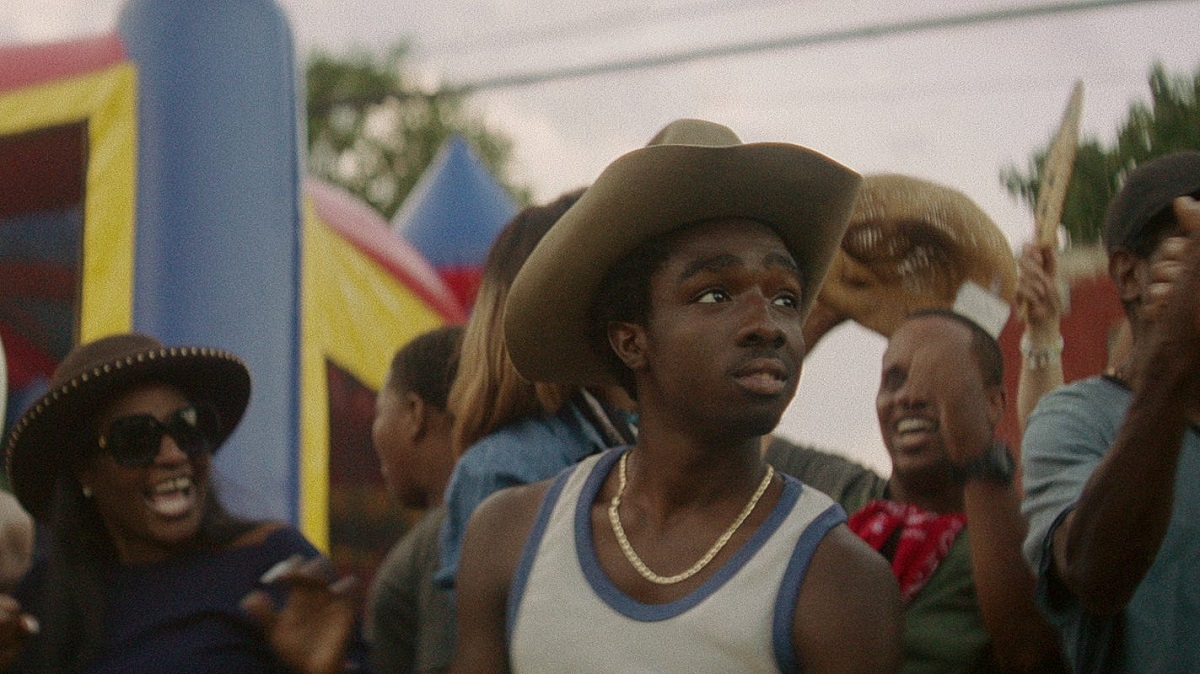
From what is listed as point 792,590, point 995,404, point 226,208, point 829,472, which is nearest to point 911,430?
point 995,404

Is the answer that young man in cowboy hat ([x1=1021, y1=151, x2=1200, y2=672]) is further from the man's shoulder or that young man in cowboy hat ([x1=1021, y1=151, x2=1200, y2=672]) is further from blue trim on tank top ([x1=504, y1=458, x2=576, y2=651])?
blue trim on tank top ([x1=504, y1=458, x2=576, y2=651])

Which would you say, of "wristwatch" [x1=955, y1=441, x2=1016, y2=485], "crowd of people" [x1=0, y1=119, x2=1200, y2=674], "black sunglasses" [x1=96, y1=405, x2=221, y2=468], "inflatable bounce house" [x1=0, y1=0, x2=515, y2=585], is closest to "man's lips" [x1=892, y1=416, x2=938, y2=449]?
"crowd of people" [x1=0, y1=119, x2=1200, y2=674]

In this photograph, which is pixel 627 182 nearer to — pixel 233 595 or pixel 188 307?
pixel 233 595

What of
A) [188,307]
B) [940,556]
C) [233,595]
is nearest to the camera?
[940,556]

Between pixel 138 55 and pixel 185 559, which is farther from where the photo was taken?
pixel 138 55

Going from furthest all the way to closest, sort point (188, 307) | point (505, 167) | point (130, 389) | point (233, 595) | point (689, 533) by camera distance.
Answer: point (505, 167), point (188, 307), point (130, 389), point (233, 595), point (689, 533)

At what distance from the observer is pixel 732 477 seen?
1771 millimetres

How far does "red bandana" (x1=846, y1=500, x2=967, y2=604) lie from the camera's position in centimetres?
199

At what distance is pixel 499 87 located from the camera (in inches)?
333

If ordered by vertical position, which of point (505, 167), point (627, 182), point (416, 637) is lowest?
point (416, 637)

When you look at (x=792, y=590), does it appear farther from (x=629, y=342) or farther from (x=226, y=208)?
(x=226, y=208)

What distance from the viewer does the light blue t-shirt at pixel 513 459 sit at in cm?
226

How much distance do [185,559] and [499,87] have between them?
6.27 m

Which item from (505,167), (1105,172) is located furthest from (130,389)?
(505,167)
